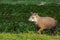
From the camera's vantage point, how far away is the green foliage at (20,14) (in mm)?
14734

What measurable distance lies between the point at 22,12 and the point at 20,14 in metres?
0.35

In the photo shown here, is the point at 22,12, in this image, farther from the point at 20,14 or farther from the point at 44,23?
the point at 44,23

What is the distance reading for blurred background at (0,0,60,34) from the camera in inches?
583

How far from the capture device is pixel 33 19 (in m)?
13.5

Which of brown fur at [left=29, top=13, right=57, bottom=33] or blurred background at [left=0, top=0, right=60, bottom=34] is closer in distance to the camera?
brown fur at [left=29, top=13, right=57, bottom=33]

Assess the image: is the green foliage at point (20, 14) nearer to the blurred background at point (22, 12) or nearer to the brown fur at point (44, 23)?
the blurred background at point (22, 12)

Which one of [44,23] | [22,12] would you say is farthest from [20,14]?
[44,23]

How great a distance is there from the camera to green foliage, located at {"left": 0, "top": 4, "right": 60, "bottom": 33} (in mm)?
14734

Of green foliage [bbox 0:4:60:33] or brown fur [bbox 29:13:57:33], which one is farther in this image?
green foliage [bbox 0:4:60:33]

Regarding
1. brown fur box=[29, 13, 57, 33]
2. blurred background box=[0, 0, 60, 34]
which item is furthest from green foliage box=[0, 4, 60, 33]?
brown fur box=[29, 13, 57, 33]

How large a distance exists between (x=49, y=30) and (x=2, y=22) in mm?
2906

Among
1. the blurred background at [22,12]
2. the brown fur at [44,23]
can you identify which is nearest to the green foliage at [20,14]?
the blurred background at [22,12]

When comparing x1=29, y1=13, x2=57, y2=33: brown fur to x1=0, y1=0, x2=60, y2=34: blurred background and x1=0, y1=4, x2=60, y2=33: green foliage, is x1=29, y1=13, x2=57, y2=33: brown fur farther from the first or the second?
x1=0, y1=4, x2=60, y2=33: green foliage

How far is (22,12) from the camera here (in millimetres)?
18219
